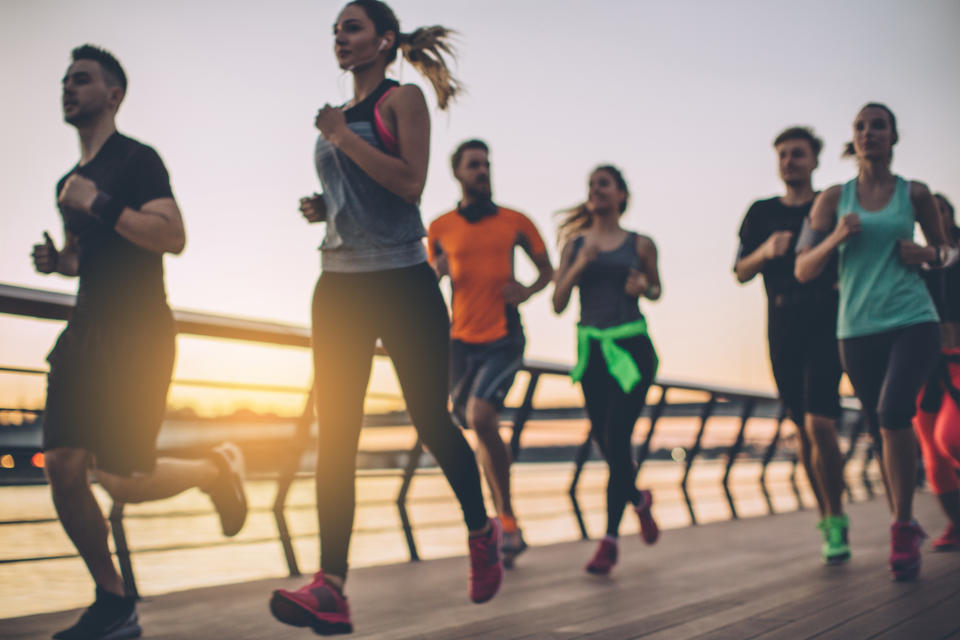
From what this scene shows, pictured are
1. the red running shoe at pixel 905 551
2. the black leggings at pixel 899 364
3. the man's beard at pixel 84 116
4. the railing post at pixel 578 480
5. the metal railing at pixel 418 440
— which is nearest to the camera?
the man's beard at pixel 84 116

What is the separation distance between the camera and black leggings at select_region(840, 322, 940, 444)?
324cm

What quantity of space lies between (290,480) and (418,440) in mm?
930

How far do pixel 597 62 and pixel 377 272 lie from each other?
3.95 meters

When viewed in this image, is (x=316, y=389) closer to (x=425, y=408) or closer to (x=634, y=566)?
(x=425, y=408)

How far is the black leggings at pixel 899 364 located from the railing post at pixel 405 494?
6.98 feet

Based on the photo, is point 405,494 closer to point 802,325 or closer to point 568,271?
point 568,271

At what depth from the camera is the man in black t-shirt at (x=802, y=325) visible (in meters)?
3.78

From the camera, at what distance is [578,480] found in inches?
241

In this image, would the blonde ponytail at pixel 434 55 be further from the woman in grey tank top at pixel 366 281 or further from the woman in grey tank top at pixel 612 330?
the woman in grey tank top at pixel 612 330

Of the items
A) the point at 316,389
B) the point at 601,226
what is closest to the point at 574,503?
the point at 601,226

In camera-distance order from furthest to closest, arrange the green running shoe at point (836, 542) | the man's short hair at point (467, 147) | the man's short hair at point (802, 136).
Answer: the man's short hair at point (467, 147), the man's short hair at point (802, 136), the green running shoe at point (836, 542)

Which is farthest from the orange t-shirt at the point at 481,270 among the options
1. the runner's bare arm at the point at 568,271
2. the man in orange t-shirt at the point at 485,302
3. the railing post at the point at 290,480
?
the railing post at the point at 290,480

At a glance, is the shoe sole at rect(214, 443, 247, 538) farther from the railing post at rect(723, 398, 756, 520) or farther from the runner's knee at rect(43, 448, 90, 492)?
the railing post at rect(723, 398, 756, 520)

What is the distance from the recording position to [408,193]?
2.32 metres
